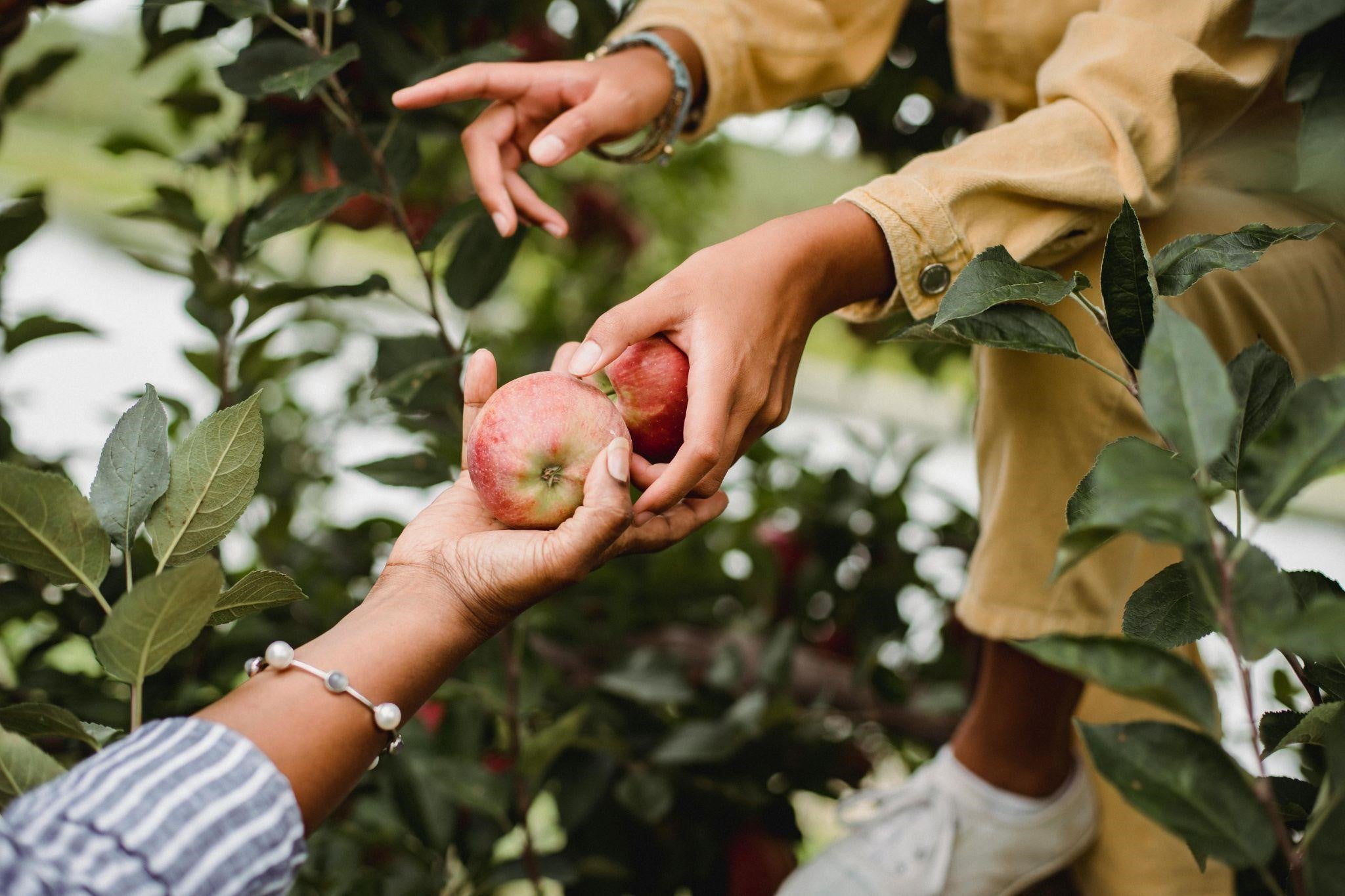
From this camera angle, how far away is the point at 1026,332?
62 centimetres

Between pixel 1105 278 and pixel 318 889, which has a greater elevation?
pixel 1105 278

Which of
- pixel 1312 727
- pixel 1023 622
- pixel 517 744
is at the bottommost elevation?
pixel 517 744

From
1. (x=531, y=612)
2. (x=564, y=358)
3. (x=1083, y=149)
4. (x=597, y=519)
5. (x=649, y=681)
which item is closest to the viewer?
(x=597, y=519)

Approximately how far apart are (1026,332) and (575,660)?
982 mm

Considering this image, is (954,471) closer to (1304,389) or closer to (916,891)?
(916,891)

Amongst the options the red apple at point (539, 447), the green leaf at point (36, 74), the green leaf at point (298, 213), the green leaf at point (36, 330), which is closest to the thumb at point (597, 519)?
the red apple at point (539, 447)

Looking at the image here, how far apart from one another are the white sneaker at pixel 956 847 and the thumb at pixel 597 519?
1.86 feet

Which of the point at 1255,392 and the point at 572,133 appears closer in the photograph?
the point at 1255,392

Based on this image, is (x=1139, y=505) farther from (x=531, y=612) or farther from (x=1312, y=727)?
(x=531, y=612)

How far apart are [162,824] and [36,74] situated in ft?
3.89

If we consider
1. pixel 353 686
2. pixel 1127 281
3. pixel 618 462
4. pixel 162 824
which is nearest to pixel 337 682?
pixel 353 686

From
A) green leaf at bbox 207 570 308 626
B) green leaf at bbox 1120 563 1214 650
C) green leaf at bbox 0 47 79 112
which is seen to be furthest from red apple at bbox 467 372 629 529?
green leaf at bbox 0 47 79 112

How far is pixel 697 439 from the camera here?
67 centimetres

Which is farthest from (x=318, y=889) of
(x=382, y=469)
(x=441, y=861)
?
(x=382, y=469)
